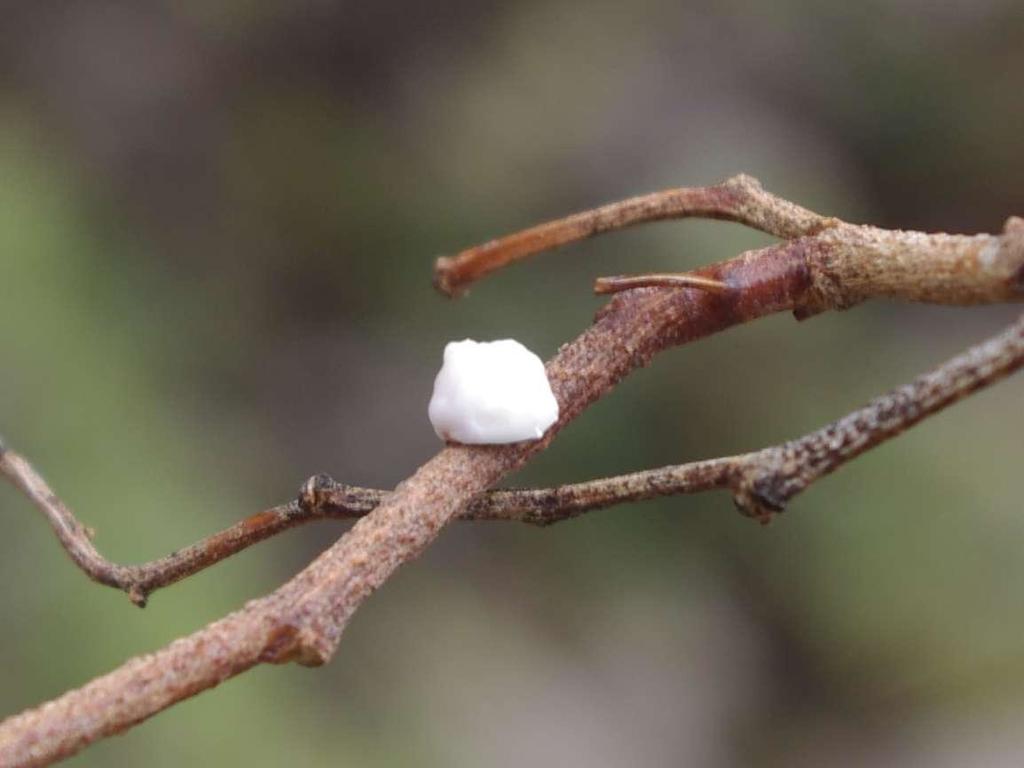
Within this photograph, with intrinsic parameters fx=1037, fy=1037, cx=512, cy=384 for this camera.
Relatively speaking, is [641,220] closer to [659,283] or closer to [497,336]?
[659,283]

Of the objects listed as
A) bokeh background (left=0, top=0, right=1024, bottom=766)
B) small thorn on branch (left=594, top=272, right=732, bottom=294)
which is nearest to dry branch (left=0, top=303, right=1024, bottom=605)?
small thorn on branch (left=594, top=272, right=732, bottom=294)

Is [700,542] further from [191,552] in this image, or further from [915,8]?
[191,552]

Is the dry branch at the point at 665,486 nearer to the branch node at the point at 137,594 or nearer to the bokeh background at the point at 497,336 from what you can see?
the branch node at the point at 137,594

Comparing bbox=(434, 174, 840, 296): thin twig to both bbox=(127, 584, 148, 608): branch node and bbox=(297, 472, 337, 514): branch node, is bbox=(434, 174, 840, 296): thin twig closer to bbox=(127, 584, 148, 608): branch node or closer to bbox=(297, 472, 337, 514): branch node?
bbox=(297, 472, 337, 514): branch node

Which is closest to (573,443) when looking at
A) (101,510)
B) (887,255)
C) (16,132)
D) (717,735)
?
(717,735)

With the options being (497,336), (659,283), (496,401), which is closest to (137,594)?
(496,401)
